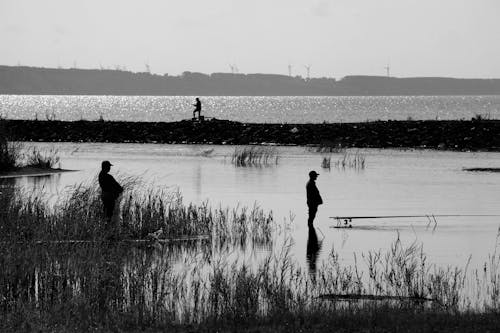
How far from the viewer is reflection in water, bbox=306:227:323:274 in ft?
73.6

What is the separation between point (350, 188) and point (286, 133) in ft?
133

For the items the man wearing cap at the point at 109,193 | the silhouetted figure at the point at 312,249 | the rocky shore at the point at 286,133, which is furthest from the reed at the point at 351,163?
the man wearing cap at the point at 109,193

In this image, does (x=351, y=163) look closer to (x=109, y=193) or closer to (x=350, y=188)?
(x=350, y=188)

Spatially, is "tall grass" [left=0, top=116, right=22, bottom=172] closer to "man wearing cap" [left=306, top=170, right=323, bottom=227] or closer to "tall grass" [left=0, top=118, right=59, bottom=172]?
"tall grass" [left=0, top=118, right=59, bottom=172]

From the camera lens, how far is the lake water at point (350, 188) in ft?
88.0

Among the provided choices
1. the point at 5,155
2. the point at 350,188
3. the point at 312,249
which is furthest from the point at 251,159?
the point at 312,249

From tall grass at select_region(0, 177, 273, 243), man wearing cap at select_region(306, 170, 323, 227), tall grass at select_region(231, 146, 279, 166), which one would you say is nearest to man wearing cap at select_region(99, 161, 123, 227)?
tall grass at select_region(0, 177, 273, 243)

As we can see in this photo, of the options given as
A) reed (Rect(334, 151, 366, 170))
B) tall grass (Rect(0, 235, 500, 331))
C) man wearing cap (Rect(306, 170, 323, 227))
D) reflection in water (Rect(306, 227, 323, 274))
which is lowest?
reed (Rect(334, 151, 366, 170))

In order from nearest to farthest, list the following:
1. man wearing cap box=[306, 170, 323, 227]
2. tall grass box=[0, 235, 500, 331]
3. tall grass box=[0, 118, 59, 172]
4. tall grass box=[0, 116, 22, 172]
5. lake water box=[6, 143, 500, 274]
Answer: tall grass box=[0, 235, 500, 331] → lake water box=[6, 143, 500, 274] → man wearing cap box=[306, 170, 323, 227] → tall grass box=[0, 116, 22, 172] → tall grass box=[0, 118, 59, 172]

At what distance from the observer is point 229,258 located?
2339 centimetres

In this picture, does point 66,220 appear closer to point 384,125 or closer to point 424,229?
point 424,229

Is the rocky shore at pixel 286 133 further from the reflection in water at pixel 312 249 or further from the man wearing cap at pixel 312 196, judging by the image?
the reflection in water at pixel 312 249

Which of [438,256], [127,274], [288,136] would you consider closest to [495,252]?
[438,256]

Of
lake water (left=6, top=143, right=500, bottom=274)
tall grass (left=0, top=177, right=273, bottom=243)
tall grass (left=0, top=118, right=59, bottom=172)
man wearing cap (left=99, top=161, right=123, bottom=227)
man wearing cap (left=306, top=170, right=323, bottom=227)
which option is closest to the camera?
tall grass (left=0, top=177, right=273, bottom=243)
